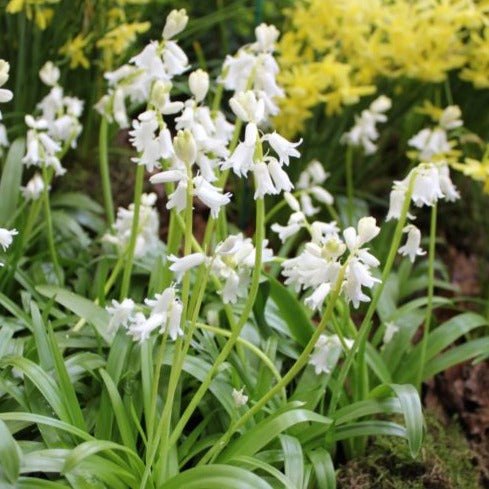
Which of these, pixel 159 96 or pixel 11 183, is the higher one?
pixel 159 96

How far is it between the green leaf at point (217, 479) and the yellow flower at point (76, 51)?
4.75 feet

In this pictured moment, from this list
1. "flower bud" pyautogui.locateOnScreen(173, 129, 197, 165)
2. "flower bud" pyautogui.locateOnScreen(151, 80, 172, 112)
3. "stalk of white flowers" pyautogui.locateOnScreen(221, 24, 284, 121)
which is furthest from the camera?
"stalk of white flowers" pyautogui.locateOnScreen(221, 24, 284, 121)

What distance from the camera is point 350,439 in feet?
6.24

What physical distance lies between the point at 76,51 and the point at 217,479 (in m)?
1.56

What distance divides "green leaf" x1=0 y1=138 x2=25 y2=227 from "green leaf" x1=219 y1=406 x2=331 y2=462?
1.01m

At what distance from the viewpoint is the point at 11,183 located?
7.60ft

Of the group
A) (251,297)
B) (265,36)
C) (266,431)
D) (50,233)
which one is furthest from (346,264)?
(50,233)

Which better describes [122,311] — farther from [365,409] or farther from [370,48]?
[370,48]

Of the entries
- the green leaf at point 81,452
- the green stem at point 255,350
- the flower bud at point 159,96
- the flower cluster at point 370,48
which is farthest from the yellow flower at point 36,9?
the green leaf at point 81,452

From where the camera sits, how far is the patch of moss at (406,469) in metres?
1.83

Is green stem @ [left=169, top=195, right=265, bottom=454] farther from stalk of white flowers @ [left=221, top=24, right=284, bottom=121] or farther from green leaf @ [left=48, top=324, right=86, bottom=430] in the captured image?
stalk of white flowers @ [left=221, top=24, right=284, bottom=121]

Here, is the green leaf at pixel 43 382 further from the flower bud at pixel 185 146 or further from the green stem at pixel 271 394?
the flower bud at pixel 185 146

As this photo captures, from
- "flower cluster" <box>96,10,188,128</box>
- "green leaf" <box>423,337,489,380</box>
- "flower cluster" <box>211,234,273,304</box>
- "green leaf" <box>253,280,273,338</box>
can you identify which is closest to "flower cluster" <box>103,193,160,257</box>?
"flower cluster" <box>96,10,188,128</box>

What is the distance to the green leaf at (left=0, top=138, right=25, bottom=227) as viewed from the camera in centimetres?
227
